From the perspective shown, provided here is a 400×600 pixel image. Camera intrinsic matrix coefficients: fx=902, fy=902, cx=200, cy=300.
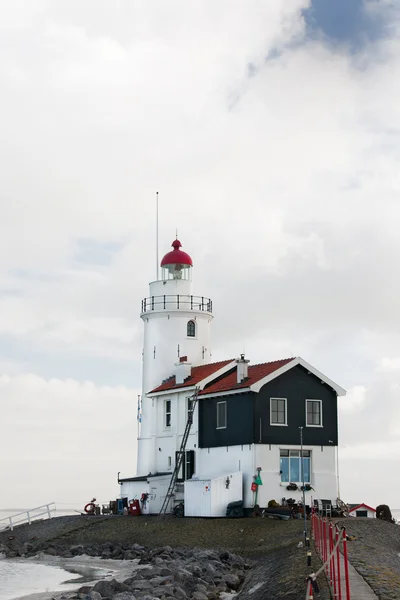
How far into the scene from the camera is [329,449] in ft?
123

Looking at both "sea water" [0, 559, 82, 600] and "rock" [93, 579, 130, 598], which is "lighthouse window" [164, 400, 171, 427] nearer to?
"sea water" [0, 559, 82, 600]

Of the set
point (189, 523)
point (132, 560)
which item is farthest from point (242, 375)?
point (132, 560)

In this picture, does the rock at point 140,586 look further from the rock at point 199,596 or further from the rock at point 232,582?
the rock at point 232,582

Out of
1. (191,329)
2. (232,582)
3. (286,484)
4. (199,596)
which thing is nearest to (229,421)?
(286,484)

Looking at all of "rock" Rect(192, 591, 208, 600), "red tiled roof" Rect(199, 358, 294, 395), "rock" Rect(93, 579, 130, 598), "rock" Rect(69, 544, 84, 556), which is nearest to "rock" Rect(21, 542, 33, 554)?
"rock" Rect(69, 544, 84, 556)

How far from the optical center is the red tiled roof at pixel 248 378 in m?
36.5

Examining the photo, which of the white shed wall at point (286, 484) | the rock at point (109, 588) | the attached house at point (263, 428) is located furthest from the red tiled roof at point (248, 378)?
the rock at point (109, 588)

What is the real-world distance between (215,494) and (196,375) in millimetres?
7850

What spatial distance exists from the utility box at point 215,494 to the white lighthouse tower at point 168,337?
8.19 meters

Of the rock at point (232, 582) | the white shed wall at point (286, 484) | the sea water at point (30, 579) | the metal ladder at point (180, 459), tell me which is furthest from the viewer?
the metal ladder at point (180, 459)

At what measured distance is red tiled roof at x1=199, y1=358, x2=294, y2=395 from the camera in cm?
3647

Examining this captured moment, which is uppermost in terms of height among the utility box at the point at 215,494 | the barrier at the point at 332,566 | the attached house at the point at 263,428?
the attached house at the point at 263,428

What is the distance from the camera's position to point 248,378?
122ft

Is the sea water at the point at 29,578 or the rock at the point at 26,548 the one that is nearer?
the sea water at the point at 29,578
